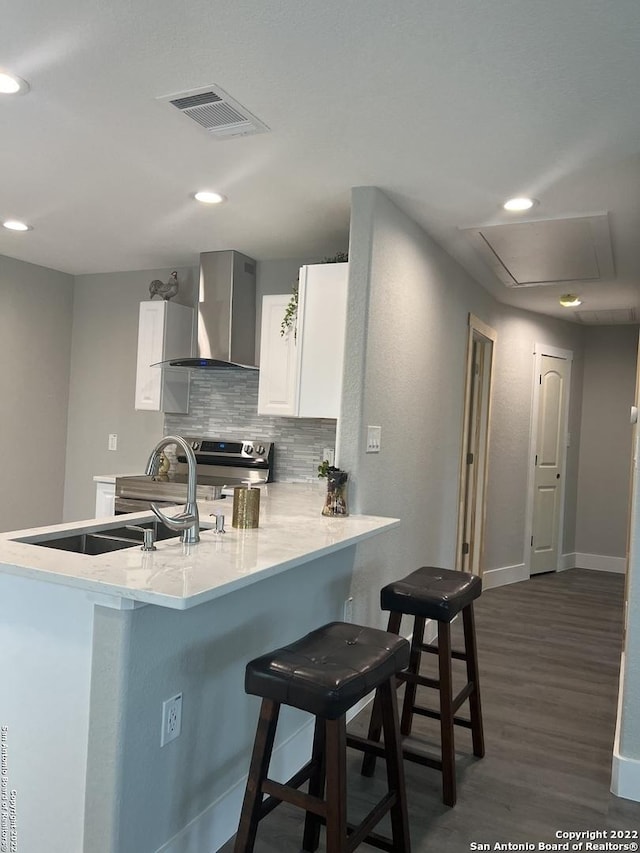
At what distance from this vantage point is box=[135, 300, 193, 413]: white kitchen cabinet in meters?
4.39

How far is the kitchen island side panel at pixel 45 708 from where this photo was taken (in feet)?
5.62

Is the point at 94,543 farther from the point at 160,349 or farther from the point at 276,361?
the point at 160,349

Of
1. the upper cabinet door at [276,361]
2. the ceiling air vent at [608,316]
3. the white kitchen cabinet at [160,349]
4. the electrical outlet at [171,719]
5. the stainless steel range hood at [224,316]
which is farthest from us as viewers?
the ceiling air vent at [608,316]

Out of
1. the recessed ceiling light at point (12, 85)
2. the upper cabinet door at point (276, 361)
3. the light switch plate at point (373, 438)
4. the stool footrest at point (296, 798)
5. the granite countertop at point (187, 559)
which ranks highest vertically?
the recessed ceiling light at point (12, 85)

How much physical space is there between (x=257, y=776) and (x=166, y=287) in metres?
3.58

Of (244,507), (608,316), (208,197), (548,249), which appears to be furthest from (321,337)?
(608,316)

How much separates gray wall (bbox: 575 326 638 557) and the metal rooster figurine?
4175 mm

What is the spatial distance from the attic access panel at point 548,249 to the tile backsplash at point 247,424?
56.9 inches

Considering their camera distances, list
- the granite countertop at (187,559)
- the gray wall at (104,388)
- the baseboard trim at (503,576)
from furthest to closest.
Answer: the baseboard trim at (503,576) < the gray wall at (104,388) < the granite countertop at (187,559)

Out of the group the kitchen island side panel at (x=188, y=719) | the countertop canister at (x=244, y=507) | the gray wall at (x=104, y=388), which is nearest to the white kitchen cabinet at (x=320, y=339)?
the countertop canister at (x=244, y=507)

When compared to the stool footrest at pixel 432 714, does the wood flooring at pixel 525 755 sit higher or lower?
lower

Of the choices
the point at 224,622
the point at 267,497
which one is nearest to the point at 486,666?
the point at 267,497

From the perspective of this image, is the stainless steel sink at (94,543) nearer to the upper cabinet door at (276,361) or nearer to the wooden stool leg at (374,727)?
the wooden stool leg at (374,727)

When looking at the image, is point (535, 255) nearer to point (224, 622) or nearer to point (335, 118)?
point (335, 118)
